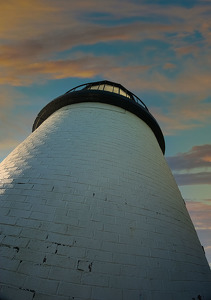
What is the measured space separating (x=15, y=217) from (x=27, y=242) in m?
0.39

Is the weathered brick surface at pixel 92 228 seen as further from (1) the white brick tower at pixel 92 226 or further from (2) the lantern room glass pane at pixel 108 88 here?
(2) the lantern room glass pane at pixel 108 88

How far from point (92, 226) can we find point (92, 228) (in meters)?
0.02

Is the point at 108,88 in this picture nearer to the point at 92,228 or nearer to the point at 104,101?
the point at 104,101

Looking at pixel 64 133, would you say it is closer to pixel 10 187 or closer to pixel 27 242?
pixel 10 187

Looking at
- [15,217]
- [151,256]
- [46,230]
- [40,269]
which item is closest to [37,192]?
[15,217]

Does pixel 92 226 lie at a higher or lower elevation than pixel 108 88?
lower

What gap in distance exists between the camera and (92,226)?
1922 millimetres

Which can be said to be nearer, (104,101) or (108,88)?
(104,101)

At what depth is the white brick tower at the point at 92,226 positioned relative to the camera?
1.57 metres

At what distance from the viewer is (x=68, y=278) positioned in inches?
60.7

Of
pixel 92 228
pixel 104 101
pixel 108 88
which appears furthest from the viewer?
pixel 108 88

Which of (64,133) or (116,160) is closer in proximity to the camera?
(116,160)

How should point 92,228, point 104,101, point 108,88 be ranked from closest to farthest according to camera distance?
1. point 92,228
2. point 104,101
3. point 108,88

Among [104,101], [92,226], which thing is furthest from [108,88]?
[92,226]
